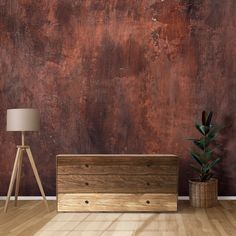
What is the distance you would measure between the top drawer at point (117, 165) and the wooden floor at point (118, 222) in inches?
16.7

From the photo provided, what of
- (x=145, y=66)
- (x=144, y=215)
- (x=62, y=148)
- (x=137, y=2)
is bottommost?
(x=144, y=215)

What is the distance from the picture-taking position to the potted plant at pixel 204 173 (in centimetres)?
449

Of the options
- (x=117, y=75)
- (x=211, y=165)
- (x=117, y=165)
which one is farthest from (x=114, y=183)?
(x=117, y=75)

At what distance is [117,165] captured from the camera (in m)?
4.32

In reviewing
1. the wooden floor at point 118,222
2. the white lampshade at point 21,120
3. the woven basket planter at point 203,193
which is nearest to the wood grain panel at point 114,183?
the wooden floor at point 118,222

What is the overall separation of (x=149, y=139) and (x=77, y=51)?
51.9 inches

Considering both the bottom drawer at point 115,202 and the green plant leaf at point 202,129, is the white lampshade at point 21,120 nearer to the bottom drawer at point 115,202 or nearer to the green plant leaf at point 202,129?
the bottom drawer at point 115,202

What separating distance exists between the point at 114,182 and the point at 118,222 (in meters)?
0.54

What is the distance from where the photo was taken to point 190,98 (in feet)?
16.1

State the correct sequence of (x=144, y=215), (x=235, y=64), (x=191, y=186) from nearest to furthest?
(x=144, y=215), (x=191, y=186), (x=235, y=64)

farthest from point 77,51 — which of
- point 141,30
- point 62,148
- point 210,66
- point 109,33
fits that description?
point 210,66

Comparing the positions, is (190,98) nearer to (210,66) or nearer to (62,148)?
(210,66)

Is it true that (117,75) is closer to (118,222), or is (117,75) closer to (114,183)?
(114,183)

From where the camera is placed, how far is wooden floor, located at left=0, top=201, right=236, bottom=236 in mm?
3492
